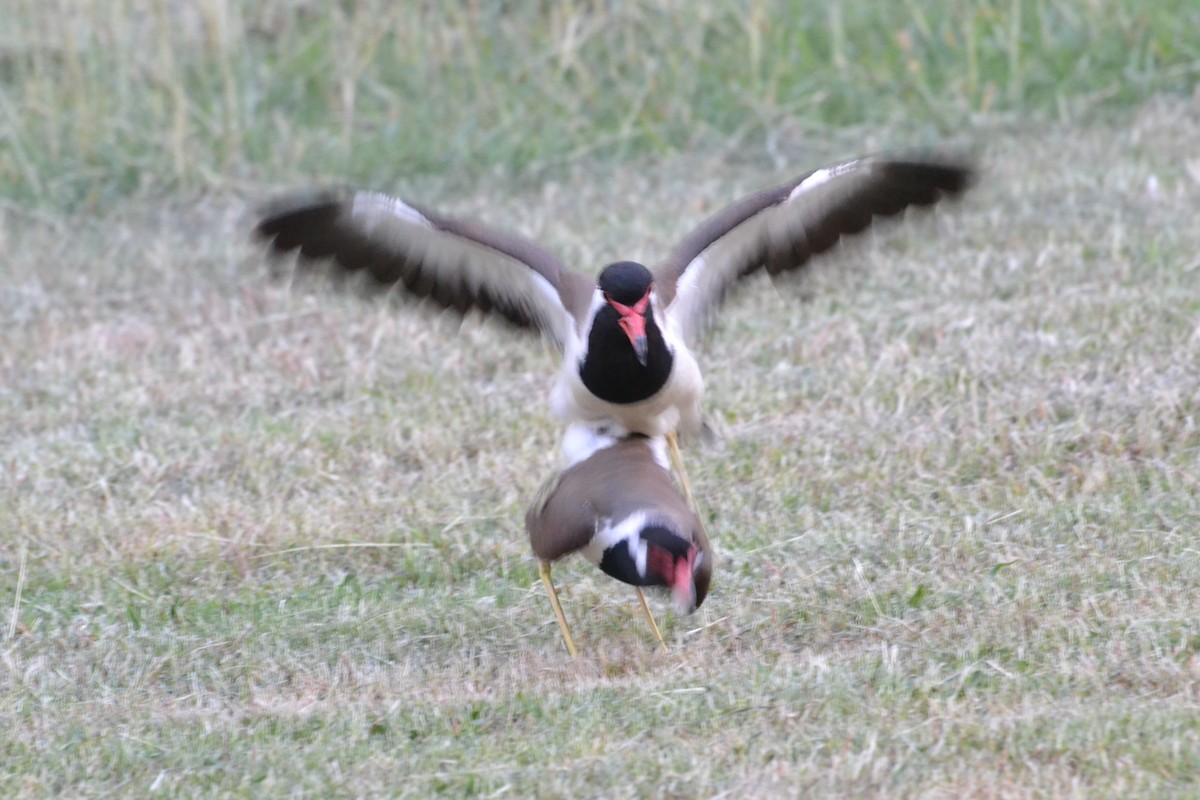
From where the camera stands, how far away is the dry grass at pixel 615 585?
3621 millimetres

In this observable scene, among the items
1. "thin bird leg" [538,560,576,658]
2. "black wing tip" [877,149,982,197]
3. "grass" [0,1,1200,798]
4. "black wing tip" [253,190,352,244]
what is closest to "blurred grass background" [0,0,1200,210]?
"grass" [0,1,1200,798]

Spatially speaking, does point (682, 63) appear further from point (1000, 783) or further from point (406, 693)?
point (1000, 783)

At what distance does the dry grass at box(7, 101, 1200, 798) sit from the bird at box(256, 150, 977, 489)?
25 cm

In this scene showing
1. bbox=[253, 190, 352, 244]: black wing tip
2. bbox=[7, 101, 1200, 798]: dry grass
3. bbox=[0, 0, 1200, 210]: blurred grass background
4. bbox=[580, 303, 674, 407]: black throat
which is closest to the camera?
bbox=[7, 101, 1200, 798]: dry grass

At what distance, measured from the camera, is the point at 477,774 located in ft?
11.5

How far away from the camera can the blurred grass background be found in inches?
342

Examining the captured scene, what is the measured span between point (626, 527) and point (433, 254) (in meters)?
1.24

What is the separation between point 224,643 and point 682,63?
212 inches

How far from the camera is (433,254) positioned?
504 centimetres

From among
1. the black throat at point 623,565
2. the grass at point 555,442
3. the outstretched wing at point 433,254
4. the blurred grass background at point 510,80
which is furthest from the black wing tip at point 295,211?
the blurred grass background at point 510,80

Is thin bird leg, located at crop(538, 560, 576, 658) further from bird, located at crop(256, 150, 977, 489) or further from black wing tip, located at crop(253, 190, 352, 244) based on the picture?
black wing tip, located at crop(253, 190, 352, 244)

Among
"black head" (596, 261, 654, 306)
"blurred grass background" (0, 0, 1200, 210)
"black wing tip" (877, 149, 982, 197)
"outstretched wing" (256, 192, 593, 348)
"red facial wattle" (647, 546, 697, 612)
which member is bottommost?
"blurred grass background" (0, 0, 1200, 210)

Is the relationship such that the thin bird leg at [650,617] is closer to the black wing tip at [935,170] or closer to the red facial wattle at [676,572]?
the red facial wattle at [676,572]

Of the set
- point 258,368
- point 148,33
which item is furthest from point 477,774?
point 148,33
